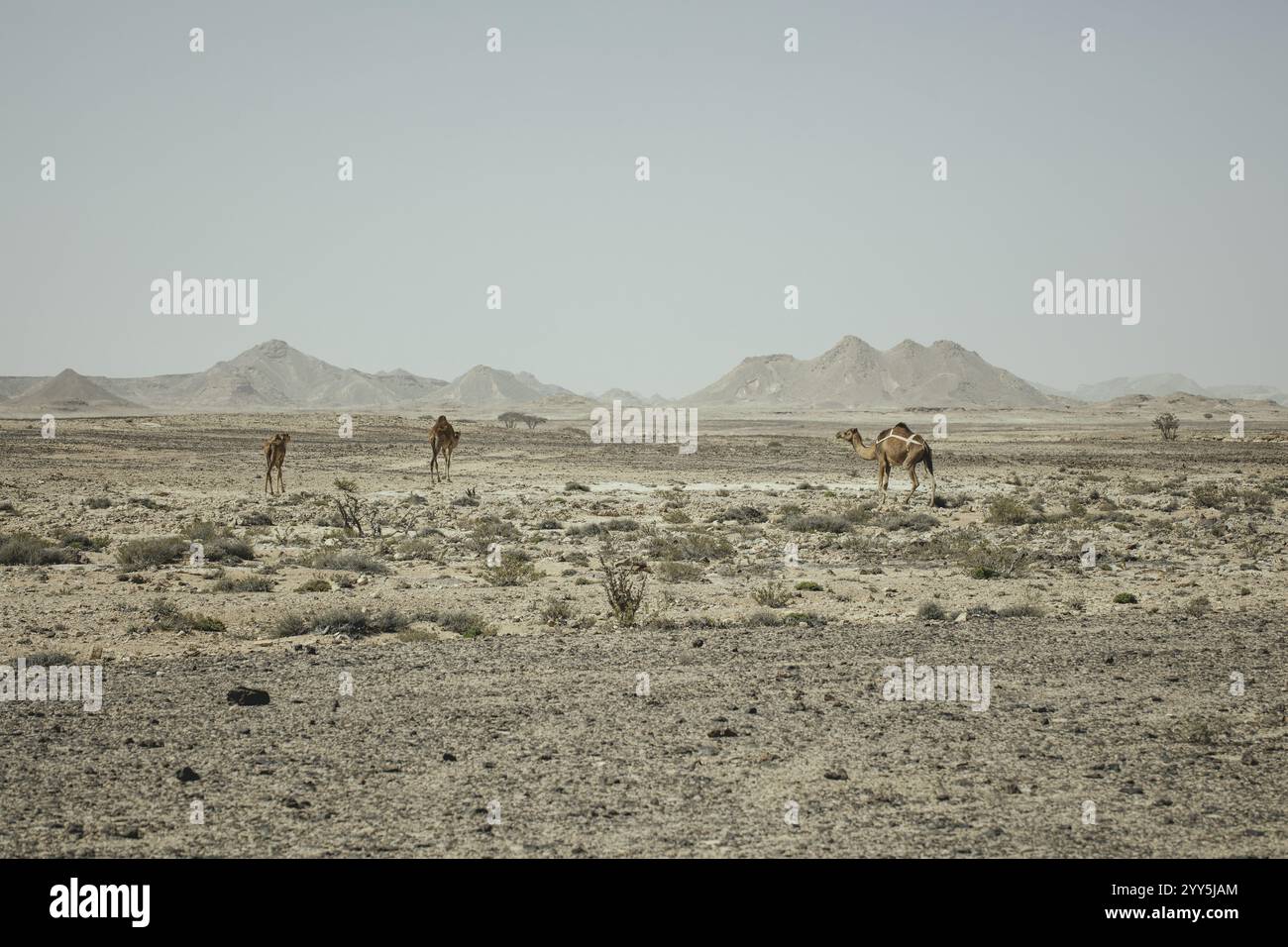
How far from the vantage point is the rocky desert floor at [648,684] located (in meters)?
6.87

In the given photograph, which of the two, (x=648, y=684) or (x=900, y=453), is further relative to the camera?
(x=900, y=453)

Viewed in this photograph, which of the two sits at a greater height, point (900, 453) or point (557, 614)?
point (900, 453)

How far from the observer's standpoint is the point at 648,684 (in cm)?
1042

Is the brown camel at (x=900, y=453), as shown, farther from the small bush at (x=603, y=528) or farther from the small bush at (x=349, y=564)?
the small bush at (x=349, y=564)

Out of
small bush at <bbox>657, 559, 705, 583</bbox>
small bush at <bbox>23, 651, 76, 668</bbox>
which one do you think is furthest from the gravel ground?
small bush at <bbox>657, 559, 705, 583</bbox>

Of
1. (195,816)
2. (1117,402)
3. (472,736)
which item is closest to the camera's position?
(195,816)

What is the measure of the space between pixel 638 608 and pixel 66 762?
853 cm

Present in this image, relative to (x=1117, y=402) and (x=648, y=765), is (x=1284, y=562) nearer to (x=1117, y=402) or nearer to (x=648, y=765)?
(x=648, y=765)

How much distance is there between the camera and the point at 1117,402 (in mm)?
193375

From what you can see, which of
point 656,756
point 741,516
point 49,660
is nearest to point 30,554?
point 49,660

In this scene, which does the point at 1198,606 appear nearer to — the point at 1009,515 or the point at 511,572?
the point at 511,572

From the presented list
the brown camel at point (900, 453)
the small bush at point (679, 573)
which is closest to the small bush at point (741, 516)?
the brown camel at point (900, 453)

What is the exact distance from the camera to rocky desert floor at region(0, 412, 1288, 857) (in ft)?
22.5
